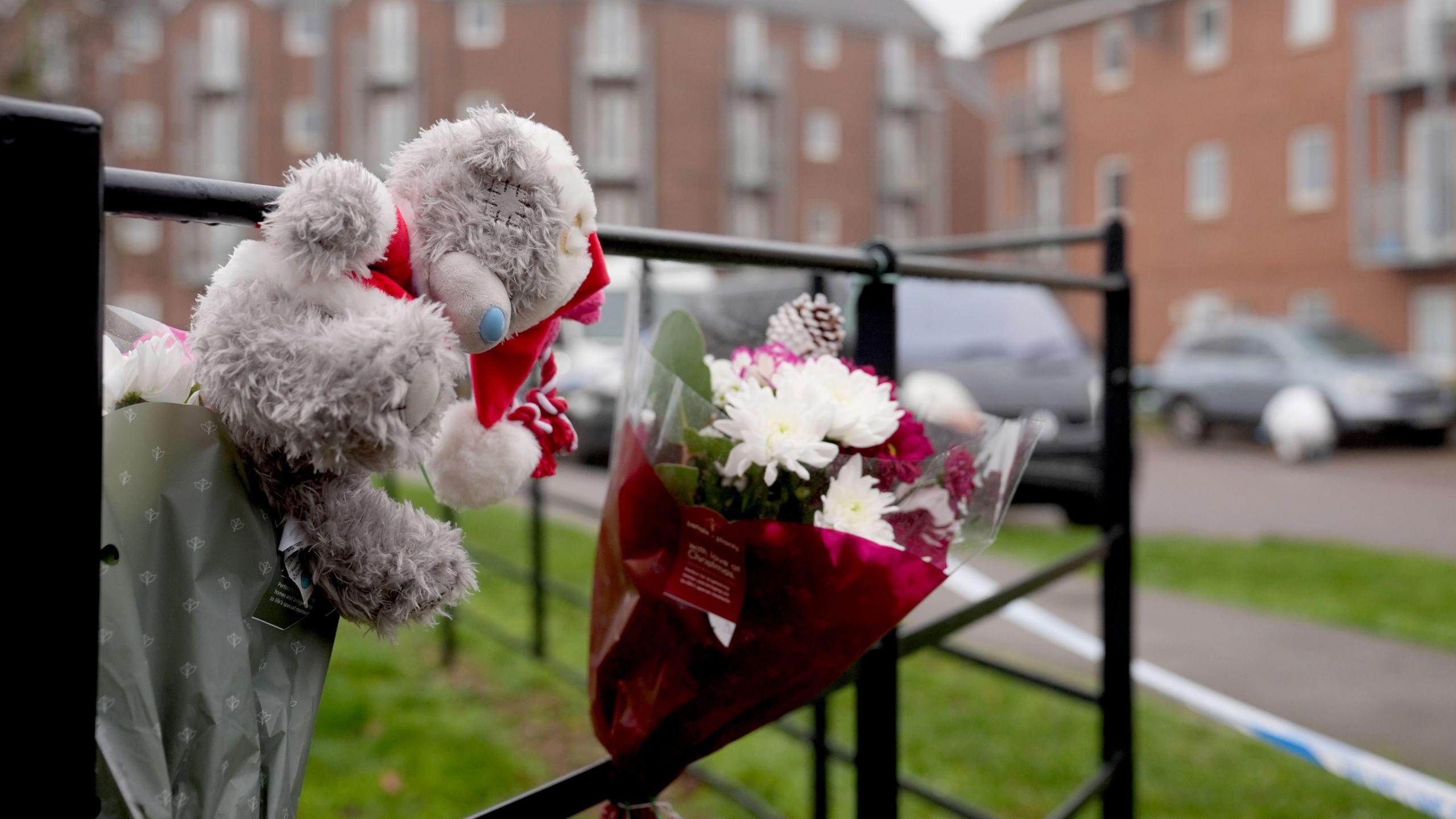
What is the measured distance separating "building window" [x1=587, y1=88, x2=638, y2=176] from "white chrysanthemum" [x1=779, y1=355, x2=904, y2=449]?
31.3 meters

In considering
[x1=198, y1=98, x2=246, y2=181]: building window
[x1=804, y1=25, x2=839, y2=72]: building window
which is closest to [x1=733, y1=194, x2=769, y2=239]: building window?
[x1=804, y1=25, x2=839, y2=72]: building window

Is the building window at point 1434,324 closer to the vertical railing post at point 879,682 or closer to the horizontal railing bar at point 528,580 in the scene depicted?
the horizontal railing bar at point 528,580

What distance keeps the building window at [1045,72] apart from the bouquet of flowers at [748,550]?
26.6 meters

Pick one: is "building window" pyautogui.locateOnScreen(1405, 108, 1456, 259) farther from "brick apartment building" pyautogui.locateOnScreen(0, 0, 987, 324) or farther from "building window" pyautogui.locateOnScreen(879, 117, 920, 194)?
"building window" pyautogui.locateOnScreen(879, 117, 920, 194)

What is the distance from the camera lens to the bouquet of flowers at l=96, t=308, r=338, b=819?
28.0 inches

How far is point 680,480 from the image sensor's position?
41.2 inches

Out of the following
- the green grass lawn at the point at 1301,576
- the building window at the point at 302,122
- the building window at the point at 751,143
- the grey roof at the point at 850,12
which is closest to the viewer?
the green grass lawn at the point at 1301,576

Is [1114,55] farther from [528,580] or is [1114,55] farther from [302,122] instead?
[528,580]

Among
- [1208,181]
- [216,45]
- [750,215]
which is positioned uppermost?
[216,45]

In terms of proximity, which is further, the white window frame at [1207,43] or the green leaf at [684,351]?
the white window frame at [1207,43]

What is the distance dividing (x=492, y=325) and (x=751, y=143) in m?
33.0

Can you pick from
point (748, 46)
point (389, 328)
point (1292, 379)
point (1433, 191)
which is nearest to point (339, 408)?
point (389, 328)

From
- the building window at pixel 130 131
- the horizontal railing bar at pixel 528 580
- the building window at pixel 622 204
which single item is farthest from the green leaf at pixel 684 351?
the building window at pixel 622 204

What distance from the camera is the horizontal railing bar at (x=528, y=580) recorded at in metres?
3.68
